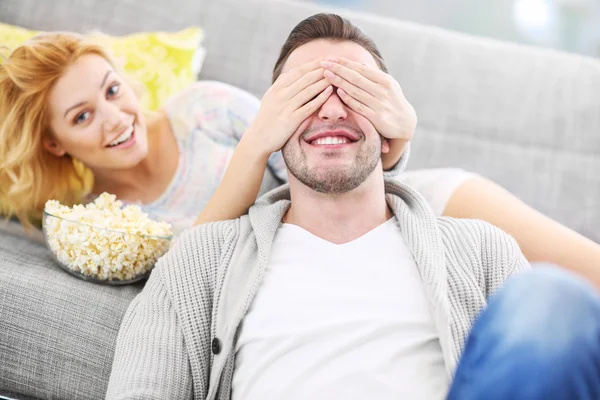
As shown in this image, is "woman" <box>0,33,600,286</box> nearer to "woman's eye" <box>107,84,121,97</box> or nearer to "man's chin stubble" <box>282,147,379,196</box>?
"woman's eye" <box>107,84,121,97</box>

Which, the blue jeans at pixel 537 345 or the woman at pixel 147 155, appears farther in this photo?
the woman at pixel 147 155

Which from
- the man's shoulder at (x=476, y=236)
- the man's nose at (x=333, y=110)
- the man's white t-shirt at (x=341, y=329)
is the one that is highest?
the man's nose at (x=333, y=110)

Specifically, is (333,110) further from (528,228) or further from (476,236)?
(528,228)

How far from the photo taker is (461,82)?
6.59ft

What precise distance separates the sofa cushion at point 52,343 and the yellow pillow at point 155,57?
0.71 metres

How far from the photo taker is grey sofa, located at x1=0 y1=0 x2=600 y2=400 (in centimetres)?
195

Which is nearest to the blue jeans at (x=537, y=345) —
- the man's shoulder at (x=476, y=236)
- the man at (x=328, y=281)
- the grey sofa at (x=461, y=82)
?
the man at (x=328, y=281)

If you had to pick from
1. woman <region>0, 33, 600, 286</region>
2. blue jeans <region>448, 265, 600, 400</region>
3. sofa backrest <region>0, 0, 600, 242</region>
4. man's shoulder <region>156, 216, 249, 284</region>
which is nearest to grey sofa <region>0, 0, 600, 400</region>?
sofa backrest <region>0, 0, 600, 242</region>

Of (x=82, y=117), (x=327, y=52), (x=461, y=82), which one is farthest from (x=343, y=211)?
(x=461, y=82)

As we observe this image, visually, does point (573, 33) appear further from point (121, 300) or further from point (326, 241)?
point (121, 300)

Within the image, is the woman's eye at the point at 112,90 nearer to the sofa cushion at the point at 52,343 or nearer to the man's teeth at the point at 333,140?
the sofa cushion at the point at 52,343

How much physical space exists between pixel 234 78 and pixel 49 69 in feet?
2.09

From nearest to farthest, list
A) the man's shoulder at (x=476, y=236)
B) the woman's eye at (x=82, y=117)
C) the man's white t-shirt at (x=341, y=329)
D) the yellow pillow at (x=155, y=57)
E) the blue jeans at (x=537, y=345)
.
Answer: the blue jeans at (x=537, y=345)
the man's white t-shirt at (x=341, y=329)
the man's shoulder at (x=476, y=236)
the woman's eye at (x=82, y=117)
the yellow pillow at (x=155, y=57)

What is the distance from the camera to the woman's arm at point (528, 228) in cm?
149
